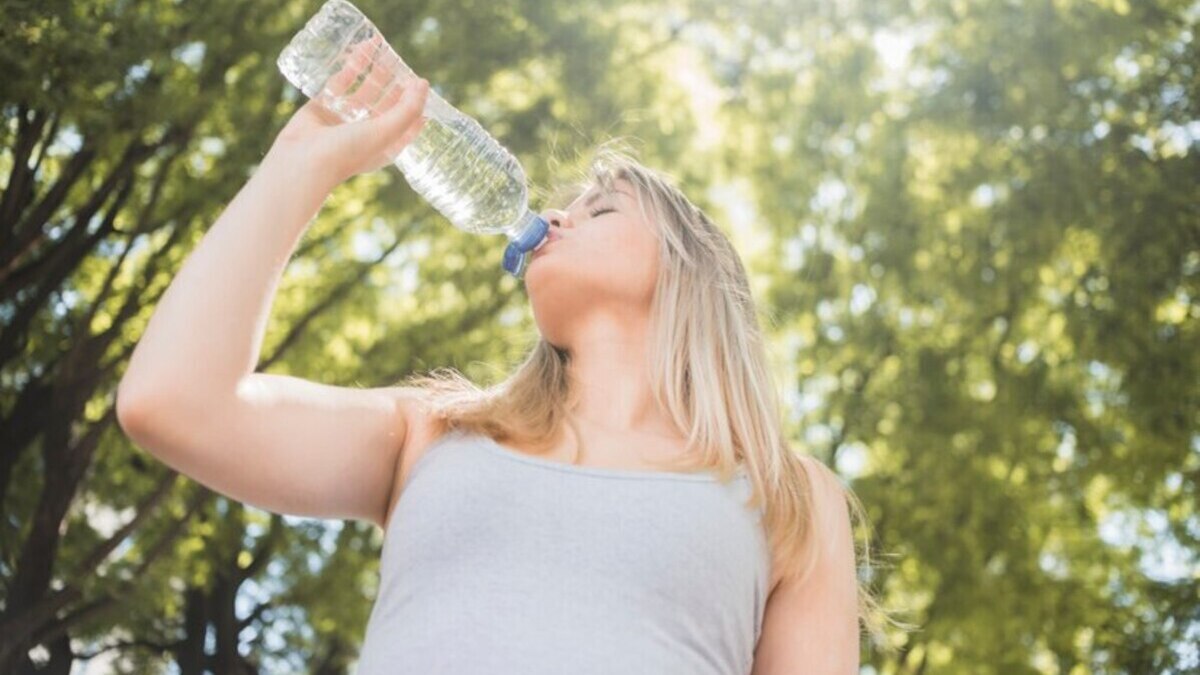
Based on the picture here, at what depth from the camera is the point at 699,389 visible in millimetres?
2576

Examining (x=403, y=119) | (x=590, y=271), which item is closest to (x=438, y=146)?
(x=590, y=271)

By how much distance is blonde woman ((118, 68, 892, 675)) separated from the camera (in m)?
2.14

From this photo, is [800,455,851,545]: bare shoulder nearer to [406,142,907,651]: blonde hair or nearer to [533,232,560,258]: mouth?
[406,142,907,651]: blonde hair

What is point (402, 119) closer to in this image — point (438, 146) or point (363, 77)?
point (363, 77)

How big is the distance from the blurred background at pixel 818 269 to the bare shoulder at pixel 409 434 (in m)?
6.13

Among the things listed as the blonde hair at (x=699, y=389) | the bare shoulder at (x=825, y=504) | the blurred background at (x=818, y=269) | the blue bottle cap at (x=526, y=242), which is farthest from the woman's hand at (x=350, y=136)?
the blurred background at (x=818, y=269)

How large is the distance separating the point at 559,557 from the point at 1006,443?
973cm

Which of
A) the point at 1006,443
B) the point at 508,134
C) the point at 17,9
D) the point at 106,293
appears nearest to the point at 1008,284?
the point at 1006,443

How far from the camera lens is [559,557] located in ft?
7.16

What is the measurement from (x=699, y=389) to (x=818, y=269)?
9.81 m

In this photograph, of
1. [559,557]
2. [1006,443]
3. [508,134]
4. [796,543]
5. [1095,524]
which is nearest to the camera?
[559,557]

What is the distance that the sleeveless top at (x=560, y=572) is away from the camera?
211 cm

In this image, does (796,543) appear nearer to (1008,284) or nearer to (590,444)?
(590,444)

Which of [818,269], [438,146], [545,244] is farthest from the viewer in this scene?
[818,269]
